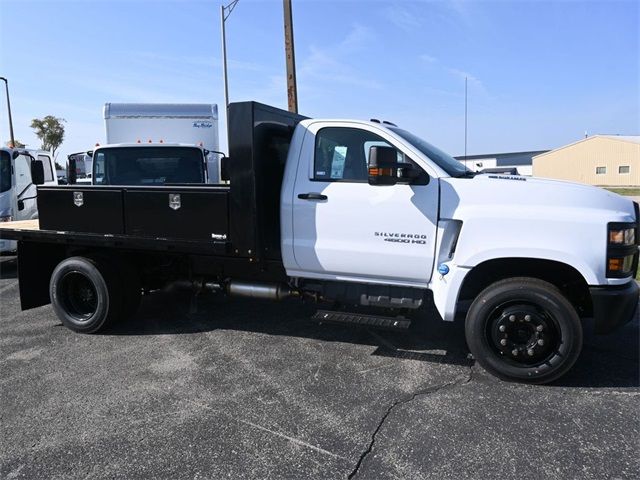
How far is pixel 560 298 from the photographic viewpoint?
12.7ft

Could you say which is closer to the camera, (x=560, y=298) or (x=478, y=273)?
(x=560, y=298)

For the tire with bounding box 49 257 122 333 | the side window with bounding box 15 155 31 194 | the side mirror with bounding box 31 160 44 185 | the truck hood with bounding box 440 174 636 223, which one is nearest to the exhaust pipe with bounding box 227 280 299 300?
the tire with bounding box 49 257 122 333

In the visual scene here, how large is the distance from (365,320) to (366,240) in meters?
0.71

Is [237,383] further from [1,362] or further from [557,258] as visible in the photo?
[557,258]

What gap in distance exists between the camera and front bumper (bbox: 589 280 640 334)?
12.5 feet

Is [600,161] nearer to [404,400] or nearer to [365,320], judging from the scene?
[365,320]

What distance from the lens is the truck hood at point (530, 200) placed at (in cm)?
381

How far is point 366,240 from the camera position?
4383mm

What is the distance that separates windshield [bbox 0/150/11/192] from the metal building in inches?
2585

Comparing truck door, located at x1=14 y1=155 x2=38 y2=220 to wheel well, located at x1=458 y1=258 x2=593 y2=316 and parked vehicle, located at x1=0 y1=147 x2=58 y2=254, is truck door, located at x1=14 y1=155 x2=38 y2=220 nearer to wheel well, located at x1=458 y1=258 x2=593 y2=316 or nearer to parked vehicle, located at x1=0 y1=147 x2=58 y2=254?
parked vehicle, located at x1=0 y1=147 x2=58 y2=254

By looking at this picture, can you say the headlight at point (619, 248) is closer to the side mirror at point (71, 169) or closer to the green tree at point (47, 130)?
the side mirror at point (71, 169)

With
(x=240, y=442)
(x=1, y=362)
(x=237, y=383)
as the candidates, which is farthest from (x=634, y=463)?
Result: (x=1, y=362)

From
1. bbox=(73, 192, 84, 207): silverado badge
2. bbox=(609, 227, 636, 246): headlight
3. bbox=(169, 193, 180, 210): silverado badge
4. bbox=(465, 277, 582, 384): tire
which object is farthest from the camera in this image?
bbox=(73, 192, 84, 207): silverado badge

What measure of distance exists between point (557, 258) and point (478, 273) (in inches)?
27.5
